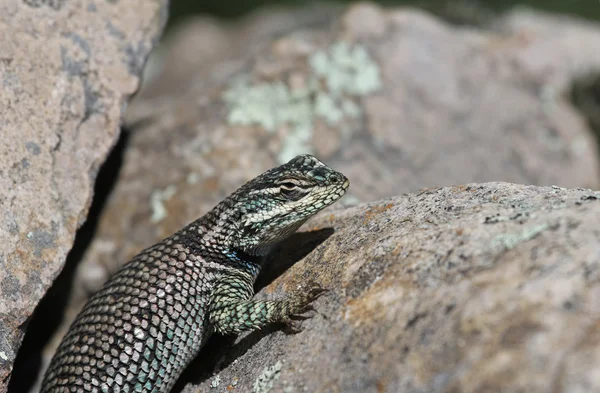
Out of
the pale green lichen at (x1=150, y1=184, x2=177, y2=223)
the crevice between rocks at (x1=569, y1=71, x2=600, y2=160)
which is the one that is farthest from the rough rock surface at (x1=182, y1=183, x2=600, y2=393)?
the crevice between rocks at (x1=569, y1=71, x2=600, y2=160)

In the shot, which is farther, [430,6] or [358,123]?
[430,6]

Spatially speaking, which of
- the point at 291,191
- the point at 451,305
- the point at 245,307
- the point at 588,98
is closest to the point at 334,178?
the point at 291,191

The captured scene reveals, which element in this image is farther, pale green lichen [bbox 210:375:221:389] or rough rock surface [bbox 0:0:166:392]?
rough rock surface [bbox 0:0:166:392]

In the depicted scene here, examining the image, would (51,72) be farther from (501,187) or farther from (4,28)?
(501,187)

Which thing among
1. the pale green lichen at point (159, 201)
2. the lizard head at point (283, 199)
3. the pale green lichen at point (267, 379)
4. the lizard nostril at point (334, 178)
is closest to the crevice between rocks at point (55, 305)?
the pale green lichen at point (159, 201)

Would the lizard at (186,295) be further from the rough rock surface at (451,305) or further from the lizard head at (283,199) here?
the rough rock surface at (451,305)

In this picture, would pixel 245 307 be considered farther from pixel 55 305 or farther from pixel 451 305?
pixel 55 305

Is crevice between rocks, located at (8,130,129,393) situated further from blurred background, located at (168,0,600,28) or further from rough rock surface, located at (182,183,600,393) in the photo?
blurred background, located at (168,0,600,28)
